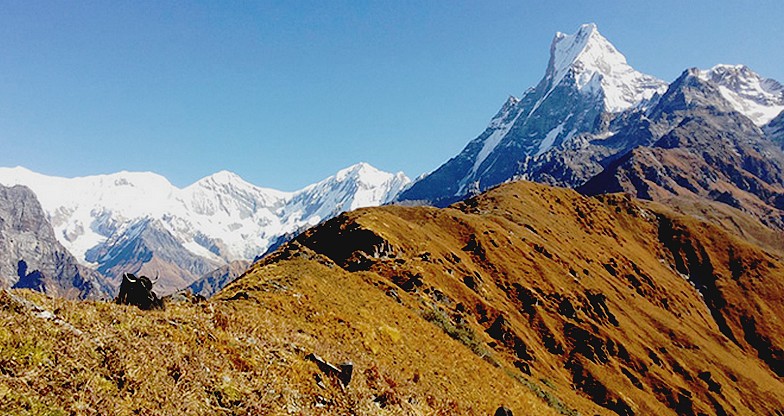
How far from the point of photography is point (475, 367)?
33000 mm

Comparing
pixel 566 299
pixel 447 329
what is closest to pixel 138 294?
pixel 447 329

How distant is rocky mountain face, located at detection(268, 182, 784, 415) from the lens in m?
59.2

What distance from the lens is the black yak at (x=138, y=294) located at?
52.7 ft

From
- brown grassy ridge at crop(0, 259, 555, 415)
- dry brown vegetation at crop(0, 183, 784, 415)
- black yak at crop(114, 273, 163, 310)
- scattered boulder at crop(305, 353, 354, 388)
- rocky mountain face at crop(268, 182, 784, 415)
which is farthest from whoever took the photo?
rocky mountain face at crop(268, 182, 784, 415)

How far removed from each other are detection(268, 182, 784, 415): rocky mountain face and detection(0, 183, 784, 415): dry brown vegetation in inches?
17.6

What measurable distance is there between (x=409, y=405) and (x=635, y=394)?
72985mm

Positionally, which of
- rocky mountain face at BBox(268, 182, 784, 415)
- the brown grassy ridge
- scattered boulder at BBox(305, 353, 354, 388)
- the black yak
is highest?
rocky mountain face at BBox(268, 182, 784, 415)

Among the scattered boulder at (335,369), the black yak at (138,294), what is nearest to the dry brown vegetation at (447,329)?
the scattered boulder at (335,369)

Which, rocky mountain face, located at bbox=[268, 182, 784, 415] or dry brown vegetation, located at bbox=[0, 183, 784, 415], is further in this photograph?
rocky mountain face, located at bbox=[268, 182, 784, 415]

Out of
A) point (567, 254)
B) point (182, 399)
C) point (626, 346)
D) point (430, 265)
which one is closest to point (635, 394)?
point (626, 346)

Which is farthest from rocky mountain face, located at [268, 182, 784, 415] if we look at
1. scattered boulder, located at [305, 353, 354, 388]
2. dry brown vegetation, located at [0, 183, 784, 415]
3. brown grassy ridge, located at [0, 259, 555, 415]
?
scattered boulder, located at [305, 353, 354, 388]

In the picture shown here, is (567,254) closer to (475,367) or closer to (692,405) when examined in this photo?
(692,405)

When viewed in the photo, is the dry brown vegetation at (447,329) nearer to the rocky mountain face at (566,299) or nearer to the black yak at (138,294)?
the rocky mountain face at (566,299)

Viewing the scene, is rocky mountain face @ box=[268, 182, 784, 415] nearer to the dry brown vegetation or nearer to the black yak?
the dry brown vegetation
